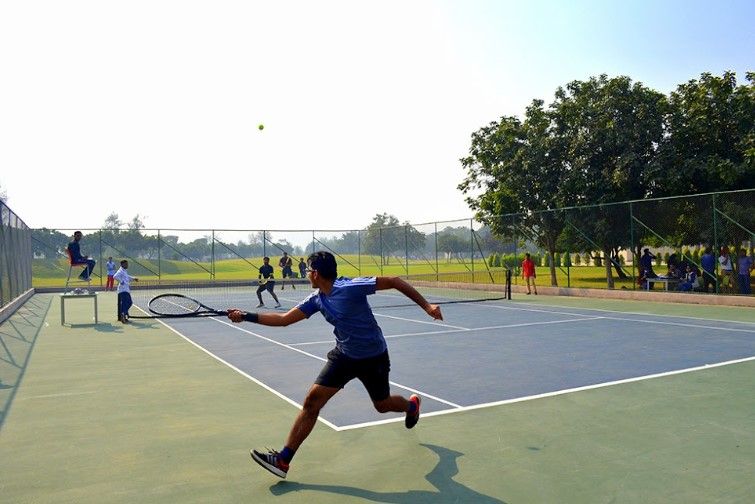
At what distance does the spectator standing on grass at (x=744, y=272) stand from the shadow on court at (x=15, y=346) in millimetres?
17095

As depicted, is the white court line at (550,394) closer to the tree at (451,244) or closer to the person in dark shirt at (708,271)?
the person in dark shirt at (708,271)

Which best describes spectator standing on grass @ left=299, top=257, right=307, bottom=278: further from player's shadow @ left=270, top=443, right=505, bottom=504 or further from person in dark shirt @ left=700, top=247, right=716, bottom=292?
player's shadow @ left=270, top=443, right=505, bottom=504

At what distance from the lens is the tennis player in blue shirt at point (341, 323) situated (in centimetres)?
448

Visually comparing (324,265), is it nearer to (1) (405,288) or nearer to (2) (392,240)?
(1) (405,288)

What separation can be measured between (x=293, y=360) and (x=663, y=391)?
195 inches

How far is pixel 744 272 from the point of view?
1717 centimetres

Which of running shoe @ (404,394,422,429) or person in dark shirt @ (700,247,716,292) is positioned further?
person in dark shirt @ (700,247,716,292)

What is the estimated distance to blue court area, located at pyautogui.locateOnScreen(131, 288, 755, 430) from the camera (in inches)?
273

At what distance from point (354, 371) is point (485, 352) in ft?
17.4

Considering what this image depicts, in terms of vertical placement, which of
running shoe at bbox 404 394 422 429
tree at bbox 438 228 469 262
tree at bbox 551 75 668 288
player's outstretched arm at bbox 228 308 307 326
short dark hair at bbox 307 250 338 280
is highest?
tree at bbox 551 75 668 288

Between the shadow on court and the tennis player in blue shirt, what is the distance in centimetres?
335

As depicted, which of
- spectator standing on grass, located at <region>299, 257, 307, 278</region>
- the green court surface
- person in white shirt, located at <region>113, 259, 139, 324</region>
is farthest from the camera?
spectator standing on grass, located at <region>299, 257, 307, 278</region>

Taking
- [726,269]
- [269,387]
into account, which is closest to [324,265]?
[269,387]

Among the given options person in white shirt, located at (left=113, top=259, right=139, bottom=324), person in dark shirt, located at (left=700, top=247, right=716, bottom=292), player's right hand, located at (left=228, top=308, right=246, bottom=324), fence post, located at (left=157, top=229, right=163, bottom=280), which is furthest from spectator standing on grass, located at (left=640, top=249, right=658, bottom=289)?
fence post, located at (left=157, top=229, right=163, bottom=280)
